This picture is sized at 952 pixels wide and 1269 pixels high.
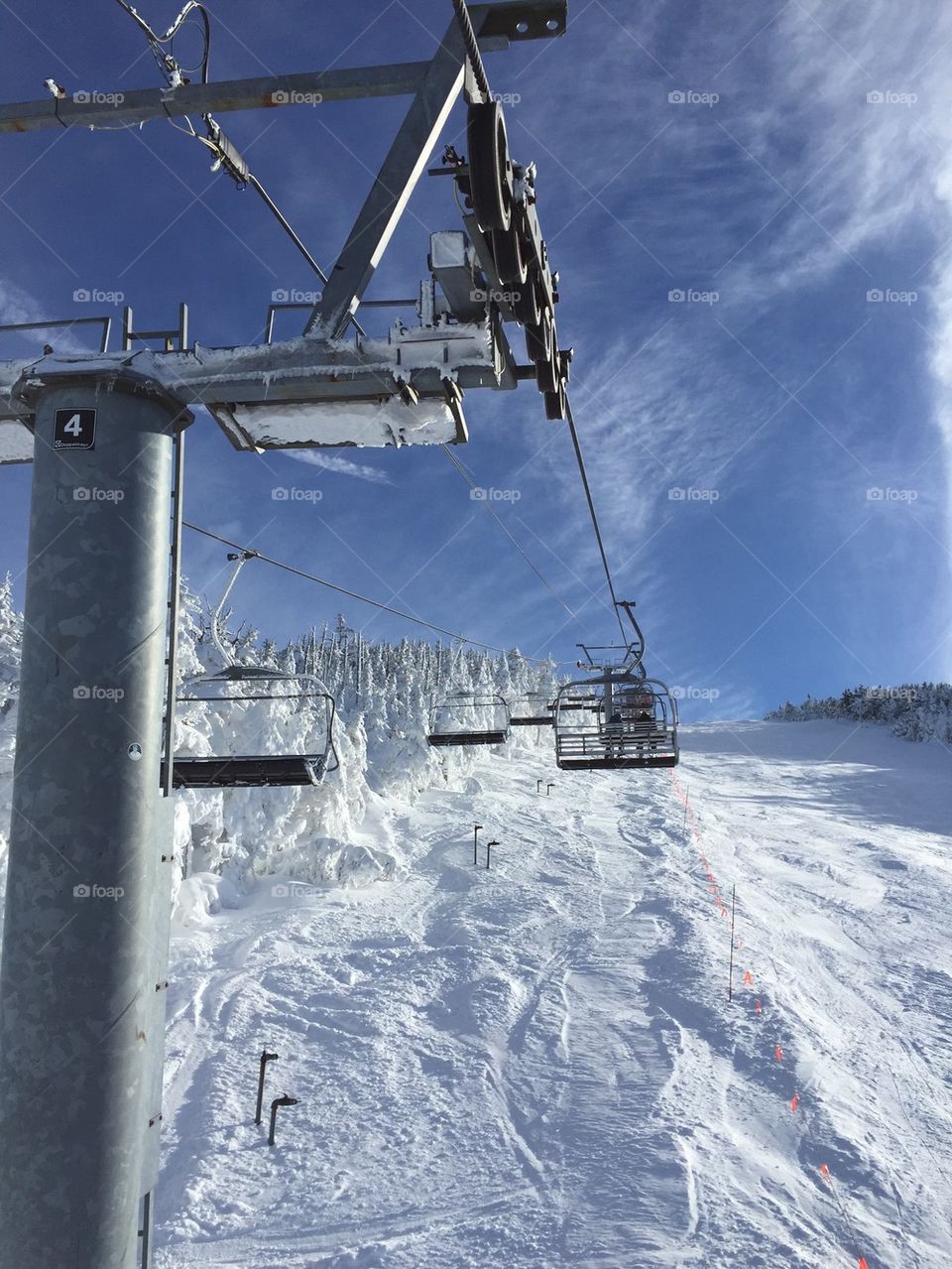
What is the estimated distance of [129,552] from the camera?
2.50 metres

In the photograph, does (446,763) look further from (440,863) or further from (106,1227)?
(106,1227)

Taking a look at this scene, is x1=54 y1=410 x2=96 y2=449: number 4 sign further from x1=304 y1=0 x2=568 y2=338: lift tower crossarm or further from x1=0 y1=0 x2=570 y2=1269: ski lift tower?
x1=304 y1=0 x2=568 y2=338: lift tower crossarm

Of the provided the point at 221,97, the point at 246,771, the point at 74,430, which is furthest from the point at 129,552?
the point at 246,771

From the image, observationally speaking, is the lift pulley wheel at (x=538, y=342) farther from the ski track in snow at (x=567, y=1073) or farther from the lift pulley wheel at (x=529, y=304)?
the ski track in snow at (x=567, y=1073)

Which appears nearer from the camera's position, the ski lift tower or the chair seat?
the ski lift tower

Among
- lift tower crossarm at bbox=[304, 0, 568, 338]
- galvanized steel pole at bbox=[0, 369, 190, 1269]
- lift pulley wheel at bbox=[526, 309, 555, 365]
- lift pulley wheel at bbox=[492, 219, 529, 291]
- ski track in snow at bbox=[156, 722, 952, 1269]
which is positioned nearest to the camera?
galvanized steel pole at bbox=[0, 369, 190, 1269]

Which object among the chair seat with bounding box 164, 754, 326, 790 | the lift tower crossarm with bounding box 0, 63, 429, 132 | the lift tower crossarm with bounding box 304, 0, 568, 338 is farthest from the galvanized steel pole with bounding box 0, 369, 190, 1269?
the chair seat with bounding box 164, 754, 326, 790

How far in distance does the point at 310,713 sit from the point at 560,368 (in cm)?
3281

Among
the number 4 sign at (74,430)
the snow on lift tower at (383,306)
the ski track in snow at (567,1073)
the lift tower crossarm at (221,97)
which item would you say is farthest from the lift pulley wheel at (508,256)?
the ski track in snow at (567,1073)

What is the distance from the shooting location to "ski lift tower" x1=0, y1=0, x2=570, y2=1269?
221 centimetres

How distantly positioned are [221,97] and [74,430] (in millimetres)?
1444

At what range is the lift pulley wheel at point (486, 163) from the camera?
2.47m

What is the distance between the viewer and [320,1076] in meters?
16.5

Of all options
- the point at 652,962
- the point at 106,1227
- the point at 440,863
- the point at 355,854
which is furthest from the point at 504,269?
the point at 440,863
